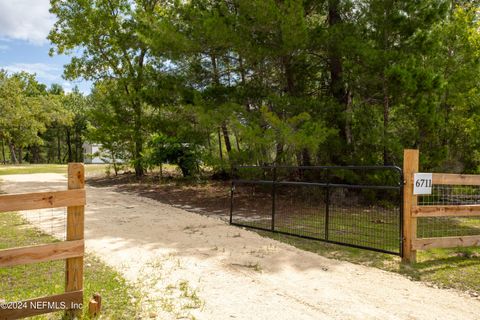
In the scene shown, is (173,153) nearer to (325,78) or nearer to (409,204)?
(325,78)

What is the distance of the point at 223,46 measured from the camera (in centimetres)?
1100

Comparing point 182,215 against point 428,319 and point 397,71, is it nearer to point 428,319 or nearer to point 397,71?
point 397,71

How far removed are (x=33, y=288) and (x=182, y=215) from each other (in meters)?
5.32

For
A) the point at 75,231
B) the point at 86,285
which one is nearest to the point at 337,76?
the point at 86,285

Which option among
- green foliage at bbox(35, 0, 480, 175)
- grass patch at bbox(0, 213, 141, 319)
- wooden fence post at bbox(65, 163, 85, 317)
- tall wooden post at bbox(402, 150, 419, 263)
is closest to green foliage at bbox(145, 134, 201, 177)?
green foliage at bbox(35, 0, 480, 175)

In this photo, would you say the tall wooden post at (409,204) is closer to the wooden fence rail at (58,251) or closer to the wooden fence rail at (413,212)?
the wooden fence rail at (413,212)

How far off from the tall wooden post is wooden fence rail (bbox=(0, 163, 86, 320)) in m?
3.99

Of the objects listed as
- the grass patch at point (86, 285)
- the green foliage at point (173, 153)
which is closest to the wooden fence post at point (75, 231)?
the grass patch at point (86, 285)

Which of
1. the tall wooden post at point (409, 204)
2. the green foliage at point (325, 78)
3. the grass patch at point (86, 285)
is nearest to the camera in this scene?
the grass patch at point (86, 285)

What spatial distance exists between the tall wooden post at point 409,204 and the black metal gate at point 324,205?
634 millimetres

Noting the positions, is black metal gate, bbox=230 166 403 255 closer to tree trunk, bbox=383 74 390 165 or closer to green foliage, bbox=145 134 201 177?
tree trunk, bbox=383 74 390 165

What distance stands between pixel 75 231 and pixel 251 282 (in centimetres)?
199

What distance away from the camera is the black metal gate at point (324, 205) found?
7.36 meters

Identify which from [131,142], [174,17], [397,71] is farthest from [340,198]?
[131,142]
